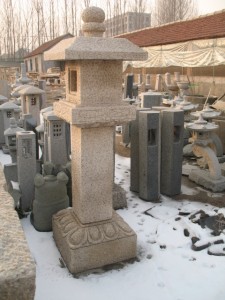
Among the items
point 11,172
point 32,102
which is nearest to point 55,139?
point 11,172

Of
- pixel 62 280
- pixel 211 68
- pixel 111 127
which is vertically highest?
pixel 211 68

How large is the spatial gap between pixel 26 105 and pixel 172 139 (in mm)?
5257

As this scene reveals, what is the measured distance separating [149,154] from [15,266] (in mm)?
3924

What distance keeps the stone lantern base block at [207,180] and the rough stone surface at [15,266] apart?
4606 mm

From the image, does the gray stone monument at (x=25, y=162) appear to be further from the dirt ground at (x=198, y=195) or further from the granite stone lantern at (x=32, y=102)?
the granite stone lantern at (x=32, y=102)

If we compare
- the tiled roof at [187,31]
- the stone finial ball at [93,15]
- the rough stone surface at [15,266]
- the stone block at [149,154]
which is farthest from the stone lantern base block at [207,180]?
the tiled roof at [187,31]

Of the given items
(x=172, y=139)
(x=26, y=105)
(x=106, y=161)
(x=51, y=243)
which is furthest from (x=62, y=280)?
(x=26, y=105)

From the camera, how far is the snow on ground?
321 centimetres

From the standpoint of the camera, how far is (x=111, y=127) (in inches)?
143

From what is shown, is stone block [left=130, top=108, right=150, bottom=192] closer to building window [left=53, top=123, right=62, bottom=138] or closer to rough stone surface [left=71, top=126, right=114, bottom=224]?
building window [left=53, top=123, right=62, bottom=138]

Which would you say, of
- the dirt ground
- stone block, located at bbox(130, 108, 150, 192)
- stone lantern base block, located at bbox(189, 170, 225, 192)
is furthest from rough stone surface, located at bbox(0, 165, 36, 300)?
stone lantern base block, located at bbox(189, 170, 225, 192)

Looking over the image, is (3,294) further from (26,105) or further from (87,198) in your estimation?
(26,105)

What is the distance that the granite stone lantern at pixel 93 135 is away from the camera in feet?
10.9

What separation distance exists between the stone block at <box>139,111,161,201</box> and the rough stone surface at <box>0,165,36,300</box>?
141 inches
